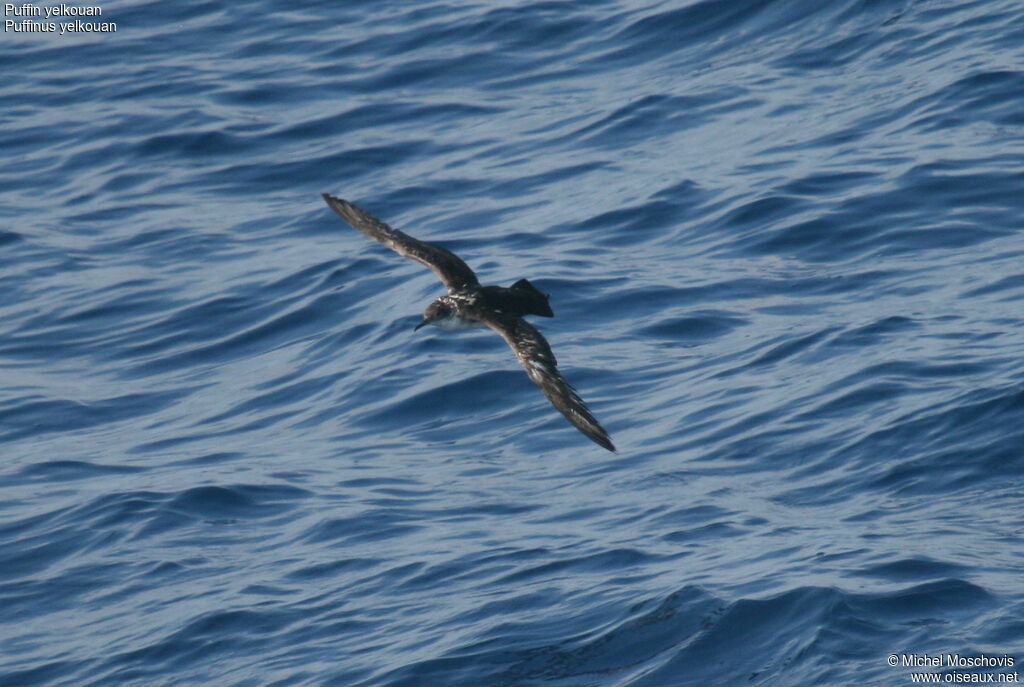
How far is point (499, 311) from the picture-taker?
9625mm

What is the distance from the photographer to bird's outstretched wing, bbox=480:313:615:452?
8164mm

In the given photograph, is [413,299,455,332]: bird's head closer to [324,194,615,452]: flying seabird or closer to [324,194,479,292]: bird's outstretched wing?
[324,194,615,452]: flying seabird

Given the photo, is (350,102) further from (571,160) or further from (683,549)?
(683,549)

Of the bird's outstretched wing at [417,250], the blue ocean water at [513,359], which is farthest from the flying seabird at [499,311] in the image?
the blue ocean water at [513,359]

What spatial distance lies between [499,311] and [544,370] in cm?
85

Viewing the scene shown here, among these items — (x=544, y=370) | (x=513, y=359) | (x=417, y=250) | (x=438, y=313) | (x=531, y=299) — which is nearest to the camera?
(x=544, y=370)

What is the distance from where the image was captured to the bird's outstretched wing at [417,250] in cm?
1051

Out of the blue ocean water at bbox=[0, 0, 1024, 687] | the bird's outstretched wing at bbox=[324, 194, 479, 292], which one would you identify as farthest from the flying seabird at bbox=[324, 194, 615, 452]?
the blue ocean water at bbox=[0, 0, 1024, 687]

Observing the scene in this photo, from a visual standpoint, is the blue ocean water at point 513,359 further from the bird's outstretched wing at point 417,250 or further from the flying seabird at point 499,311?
the bird's outstretched wing at point 417,250

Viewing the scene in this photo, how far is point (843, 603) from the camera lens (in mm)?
8672

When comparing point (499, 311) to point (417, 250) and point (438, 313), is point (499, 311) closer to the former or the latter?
point (438, 313)

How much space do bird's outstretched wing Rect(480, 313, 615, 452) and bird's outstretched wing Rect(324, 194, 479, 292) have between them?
89cm

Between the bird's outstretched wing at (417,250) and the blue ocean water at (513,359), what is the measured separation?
5.09 ft

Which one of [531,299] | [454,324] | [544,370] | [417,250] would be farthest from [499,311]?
[417,250]
